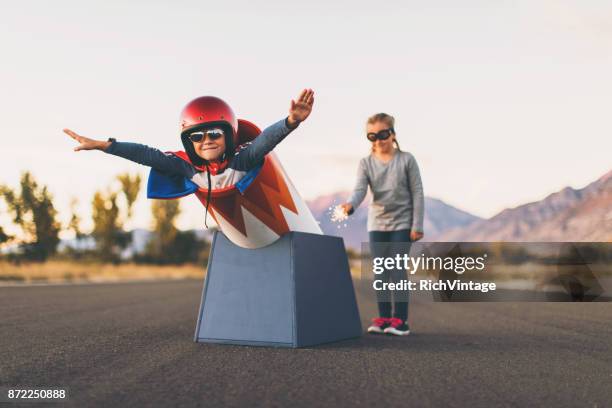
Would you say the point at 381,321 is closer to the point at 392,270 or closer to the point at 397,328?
the point at 397,328

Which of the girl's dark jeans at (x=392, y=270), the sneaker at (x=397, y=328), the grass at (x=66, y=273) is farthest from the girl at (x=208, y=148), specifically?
the grass at (x=66, y=273)

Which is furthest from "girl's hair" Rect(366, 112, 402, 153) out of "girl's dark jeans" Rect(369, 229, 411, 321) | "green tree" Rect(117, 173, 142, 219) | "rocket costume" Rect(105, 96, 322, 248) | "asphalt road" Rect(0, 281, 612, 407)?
"green tree" Rect(117, 173, 142, 219)

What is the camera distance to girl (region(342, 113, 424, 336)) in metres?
5.57

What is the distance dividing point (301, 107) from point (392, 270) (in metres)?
2.30

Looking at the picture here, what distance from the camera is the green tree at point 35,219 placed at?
39125 millimetres

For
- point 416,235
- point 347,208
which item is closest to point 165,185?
point 347,208

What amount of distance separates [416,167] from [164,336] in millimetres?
2725

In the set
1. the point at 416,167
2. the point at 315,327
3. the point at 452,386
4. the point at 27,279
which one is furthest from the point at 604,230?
the point at 27,279


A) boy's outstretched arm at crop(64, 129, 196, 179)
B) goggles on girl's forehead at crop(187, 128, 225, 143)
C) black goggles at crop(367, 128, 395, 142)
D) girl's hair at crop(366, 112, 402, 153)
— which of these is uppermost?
girl's hair at crop(366, 112, 402, 153)

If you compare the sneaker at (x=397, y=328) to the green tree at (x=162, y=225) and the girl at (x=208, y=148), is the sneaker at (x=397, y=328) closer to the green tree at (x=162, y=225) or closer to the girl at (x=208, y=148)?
the girl at (x=208, y=148)

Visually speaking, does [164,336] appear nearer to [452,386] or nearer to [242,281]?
[242,281]

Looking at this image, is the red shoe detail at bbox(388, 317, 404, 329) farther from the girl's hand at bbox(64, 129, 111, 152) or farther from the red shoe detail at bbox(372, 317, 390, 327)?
the girl's hand at bbox(64, 129, 111, 152)

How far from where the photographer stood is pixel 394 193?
18.6ft

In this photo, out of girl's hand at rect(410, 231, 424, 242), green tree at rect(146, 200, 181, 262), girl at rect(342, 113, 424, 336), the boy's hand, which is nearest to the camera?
the boy's hand
